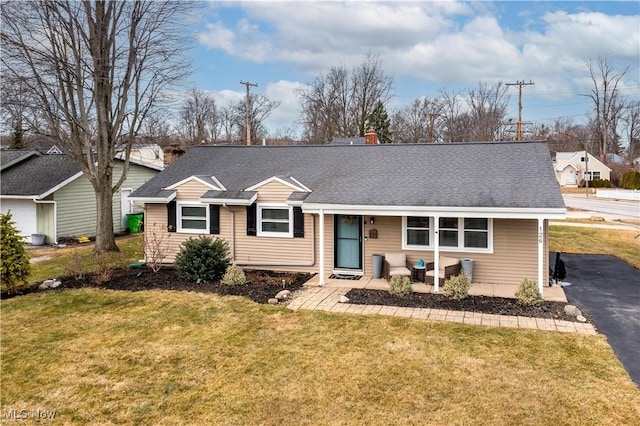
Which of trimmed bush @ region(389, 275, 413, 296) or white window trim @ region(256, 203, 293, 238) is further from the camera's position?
white window trim @ region(256, 203, 293, 238)

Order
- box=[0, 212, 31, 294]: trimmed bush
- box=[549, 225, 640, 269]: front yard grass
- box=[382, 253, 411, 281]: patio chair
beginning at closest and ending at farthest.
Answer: box=[0, 212, 31, 294]: trimmed bush < box=[382, 253, 411, 281]: patio chair < box=[549, 225, 640, 269]: front yard grass

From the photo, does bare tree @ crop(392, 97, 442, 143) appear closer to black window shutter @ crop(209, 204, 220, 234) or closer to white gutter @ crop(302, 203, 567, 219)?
black window shutter @ crop(209, 204, 220, 234)

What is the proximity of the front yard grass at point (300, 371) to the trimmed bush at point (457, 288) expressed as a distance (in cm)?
162

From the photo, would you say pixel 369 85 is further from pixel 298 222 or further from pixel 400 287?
pixel 400 287

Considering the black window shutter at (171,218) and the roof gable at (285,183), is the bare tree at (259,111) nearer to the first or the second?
the black window shutter at (171,218)

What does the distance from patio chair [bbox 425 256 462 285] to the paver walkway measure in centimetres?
183

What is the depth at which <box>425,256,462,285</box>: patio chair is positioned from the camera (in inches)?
433

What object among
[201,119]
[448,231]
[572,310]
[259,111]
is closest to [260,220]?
[448,231]

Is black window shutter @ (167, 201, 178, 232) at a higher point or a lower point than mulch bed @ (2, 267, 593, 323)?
higher

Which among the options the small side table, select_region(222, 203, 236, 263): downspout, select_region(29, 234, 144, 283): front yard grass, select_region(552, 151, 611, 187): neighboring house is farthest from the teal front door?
select_region(552, 151, 611, 187): neighboring house

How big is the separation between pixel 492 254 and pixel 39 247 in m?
18.1

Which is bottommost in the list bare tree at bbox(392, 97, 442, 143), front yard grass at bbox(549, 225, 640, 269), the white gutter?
front yard grass at bbox(549, 225, 640, 269)

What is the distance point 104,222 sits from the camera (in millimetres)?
16438

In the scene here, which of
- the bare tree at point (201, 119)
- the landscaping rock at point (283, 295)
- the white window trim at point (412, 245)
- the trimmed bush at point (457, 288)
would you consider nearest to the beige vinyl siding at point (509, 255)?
the white window trim at point (412, 245)
